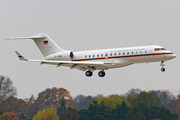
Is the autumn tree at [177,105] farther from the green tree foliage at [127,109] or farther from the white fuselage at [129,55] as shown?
the white fuselage at [129,55]

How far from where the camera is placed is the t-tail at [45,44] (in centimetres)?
5069

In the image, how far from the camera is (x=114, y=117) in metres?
67.8

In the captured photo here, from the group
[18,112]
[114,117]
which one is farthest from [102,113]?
[18,112]

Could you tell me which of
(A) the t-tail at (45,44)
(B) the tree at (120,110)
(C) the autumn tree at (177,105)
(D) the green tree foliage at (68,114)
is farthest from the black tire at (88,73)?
(C) the autumn tree at (177,105)

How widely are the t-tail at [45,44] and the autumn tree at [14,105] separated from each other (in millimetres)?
21561

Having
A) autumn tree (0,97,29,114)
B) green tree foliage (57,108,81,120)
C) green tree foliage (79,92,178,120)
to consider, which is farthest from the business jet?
autumn tree (0,97,29,114)

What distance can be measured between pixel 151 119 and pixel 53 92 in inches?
763

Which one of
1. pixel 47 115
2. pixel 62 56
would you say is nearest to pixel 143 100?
pixel 47 115

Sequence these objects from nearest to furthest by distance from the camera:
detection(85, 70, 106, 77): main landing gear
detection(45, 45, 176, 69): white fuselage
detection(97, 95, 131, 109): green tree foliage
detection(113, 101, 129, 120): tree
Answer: detection(45, 45, 176, 69): white fuselage < detection(85, 70, 106, 77): main landing gear < detection(113, 101, 129, 120): tree < detection(97, 95, 131, 109): green tree foliage

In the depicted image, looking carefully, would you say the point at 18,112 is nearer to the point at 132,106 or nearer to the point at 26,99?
the point at 26,99

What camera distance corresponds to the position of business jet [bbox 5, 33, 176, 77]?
43.0 metres

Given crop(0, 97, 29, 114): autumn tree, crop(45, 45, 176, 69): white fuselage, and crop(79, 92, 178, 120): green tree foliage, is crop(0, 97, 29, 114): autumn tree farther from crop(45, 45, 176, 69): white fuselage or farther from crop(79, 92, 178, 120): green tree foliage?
crop(45, 45, 176, 69): white fuselage

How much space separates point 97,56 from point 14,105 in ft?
102

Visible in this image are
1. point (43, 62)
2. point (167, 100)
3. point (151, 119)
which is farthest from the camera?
point (167, 100)
